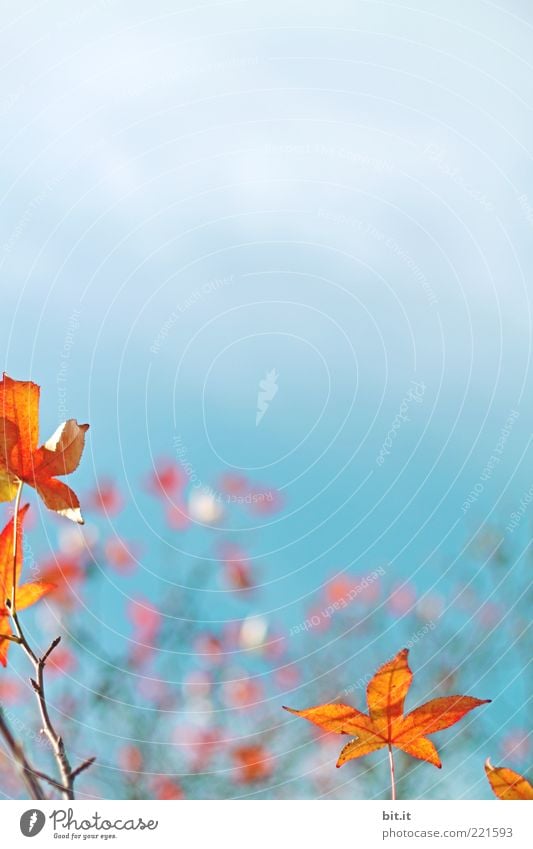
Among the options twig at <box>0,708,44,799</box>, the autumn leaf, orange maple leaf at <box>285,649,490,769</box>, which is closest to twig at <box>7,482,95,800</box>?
twig at <box>0,708,44,799</box>

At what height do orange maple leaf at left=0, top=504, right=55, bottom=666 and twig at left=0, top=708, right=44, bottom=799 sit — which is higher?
orange maple leaf at left=0, top=504, right=55, bottom=666

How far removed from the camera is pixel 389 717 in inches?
29.2

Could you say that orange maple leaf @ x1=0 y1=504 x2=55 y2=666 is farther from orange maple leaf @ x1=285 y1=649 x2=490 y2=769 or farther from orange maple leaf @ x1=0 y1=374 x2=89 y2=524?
orange maple leaf @ x1=285 y1=649 x2=490 y2=769

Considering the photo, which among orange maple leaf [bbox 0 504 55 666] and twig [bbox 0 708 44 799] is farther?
orange maple leaf [bbox 0 504 55 666]

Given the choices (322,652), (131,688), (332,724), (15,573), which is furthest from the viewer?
(322,652)

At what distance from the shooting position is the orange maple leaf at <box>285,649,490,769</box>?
720 millimetres

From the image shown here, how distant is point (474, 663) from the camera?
117 centimetres

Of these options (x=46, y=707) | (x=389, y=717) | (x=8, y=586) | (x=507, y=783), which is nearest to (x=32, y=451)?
(x=8, y=586)

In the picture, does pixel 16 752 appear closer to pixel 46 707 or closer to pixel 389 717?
pixel 46 707

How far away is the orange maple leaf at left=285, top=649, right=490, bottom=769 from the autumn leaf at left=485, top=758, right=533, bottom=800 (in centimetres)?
6

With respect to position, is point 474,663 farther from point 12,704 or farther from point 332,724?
point 12,704

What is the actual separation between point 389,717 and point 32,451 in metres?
0.39
